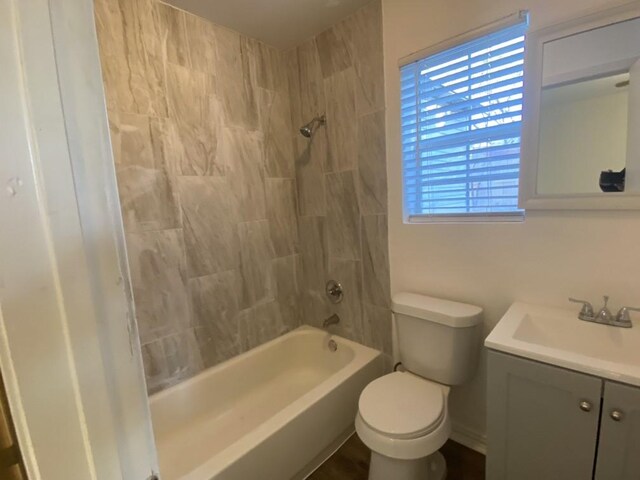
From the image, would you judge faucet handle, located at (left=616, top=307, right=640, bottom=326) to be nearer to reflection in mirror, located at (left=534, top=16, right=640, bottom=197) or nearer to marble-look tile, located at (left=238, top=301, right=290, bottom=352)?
reflection in mirror, located at (left=534, top=16, right=640, bottom=197)

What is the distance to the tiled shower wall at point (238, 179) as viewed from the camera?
155cm

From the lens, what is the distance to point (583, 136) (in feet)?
3.92

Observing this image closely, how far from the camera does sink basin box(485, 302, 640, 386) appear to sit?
0.91 meters

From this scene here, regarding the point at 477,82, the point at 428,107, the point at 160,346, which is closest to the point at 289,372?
the point at 160,346

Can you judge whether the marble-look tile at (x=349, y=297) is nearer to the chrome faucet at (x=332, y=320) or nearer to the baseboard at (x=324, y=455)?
the chrome faucet at (x=332, y=320)

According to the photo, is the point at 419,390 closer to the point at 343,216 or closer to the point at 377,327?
the point at 377,327

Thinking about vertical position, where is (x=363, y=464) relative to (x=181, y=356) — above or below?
below

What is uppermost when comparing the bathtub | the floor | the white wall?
the white wall

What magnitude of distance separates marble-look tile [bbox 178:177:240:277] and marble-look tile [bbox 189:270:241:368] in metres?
0.07

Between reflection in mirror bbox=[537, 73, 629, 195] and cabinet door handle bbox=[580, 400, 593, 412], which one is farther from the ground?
reflection in mirror bbox=[537, 73, 629, 195]

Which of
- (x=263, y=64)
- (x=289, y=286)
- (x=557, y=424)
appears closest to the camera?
(x=557, y=424)

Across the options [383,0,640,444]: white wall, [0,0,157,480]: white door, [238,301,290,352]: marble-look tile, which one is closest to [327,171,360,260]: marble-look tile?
[383,0,640,444]: white wall

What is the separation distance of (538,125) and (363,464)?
1818 millimetres

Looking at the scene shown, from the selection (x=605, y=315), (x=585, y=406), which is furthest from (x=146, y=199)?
(x=605, y=315)
